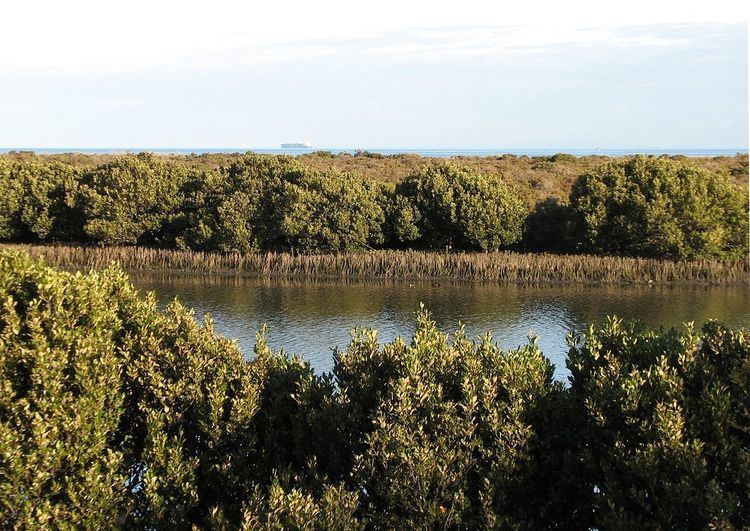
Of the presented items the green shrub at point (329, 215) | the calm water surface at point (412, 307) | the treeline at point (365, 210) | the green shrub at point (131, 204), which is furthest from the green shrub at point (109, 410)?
the green shrub at point (131, 204)

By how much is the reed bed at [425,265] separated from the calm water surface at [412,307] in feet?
3.85

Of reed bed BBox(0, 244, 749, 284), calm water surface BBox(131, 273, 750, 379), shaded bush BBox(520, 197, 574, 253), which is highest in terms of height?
shaded bush BBox(520, 197, 574, 253)

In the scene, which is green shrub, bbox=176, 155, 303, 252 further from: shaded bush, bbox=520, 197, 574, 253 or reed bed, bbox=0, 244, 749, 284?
shaded bush, bbox=520, 197, 574, 253

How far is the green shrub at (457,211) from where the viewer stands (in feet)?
141

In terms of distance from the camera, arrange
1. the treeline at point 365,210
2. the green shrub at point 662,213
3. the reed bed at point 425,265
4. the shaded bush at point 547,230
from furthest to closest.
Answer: the shaded bush at point 547,230, the treeline at point 365,210, the green shrub at point 662,213, the reed bed at point 425,265

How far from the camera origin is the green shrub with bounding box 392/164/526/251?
141 feet

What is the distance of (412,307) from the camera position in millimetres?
32188

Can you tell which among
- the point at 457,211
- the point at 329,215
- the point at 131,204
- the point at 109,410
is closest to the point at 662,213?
the point at 457,211

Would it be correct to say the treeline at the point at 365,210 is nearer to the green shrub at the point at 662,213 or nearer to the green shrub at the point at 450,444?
the green shrub at the point at 662,213

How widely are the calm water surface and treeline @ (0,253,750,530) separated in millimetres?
12806

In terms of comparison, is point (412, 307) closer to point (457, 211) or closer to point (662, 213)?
point (457, 211)

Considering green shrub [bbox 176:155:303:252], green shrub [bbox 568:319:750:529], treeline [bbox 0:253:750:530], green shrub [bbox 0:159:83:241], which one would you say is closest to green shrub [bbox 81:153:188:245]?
green shrub [bbox 176:155:303:252]

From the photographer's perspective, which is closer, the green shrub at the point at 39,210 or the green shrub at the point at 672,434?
the green shrub at the point at 672,434

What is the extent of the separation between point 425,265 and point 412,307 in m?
7.50
